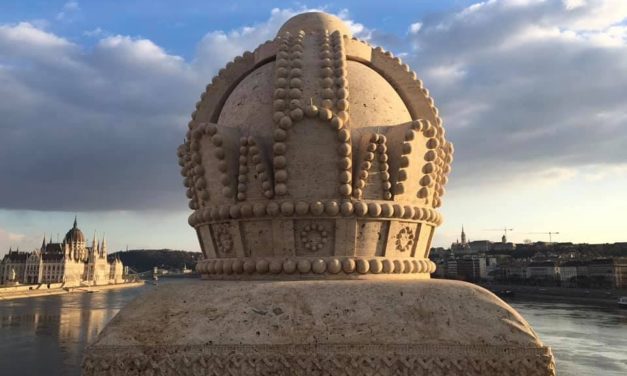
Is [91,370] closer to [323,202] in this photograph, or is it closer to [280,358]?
[280,358]

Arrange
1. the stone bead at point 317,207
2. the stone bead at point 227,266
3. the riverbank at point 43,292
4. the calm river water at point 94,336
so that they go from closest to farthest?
the stone bead at point 317,207 < the stone bead at point 227,266 < the calm river water at point 94,336 < the riverbank at point 43,292

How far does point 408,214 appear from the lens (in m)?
4.55

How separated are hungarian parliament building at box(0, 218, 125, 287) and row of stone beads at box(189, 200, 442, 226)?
115m

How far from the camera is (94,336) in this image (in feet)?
88.3

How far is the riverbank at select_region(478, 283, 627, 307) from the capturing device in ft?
199

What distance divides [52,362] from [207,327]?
2624 cm

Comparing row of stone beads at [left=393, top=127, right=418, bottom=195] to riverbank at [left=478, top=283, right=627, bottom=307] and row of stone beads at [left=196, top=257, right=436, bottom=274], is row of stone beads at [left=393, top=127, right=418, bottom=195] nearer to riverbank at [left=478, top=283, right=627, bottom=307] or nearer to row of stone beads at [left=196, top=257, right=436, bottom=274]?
row of stone beads at [left=196, top=257, right=436, bottom=274]

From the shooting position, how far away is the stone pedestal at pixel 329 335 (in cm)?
355

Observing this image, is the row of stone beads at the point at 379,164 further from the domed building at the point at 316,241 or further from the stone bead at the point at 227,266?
the stone bead at the point at 227,266

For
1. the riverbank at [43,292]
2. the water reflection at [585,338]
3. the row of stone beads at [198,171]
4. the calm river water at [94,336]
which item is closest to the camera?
the row of stone beads at [198,171]

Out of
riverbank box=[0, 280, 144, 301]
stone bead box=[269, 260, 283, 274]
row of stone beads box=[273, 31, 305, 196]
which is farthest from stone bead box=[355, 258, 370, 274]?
riverbank box=[0, 280, 144, 301]

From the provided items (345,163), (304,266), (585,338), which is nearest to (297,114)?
(345,163)

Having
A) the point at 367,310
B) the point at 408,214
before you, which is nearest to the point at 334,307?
the point at 367,310

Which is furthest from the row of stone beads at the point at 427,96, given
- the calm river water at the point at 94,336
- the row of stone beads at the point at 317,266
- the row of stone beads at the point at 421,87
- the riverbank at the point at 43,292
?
the riverbank at the point at 43,292
